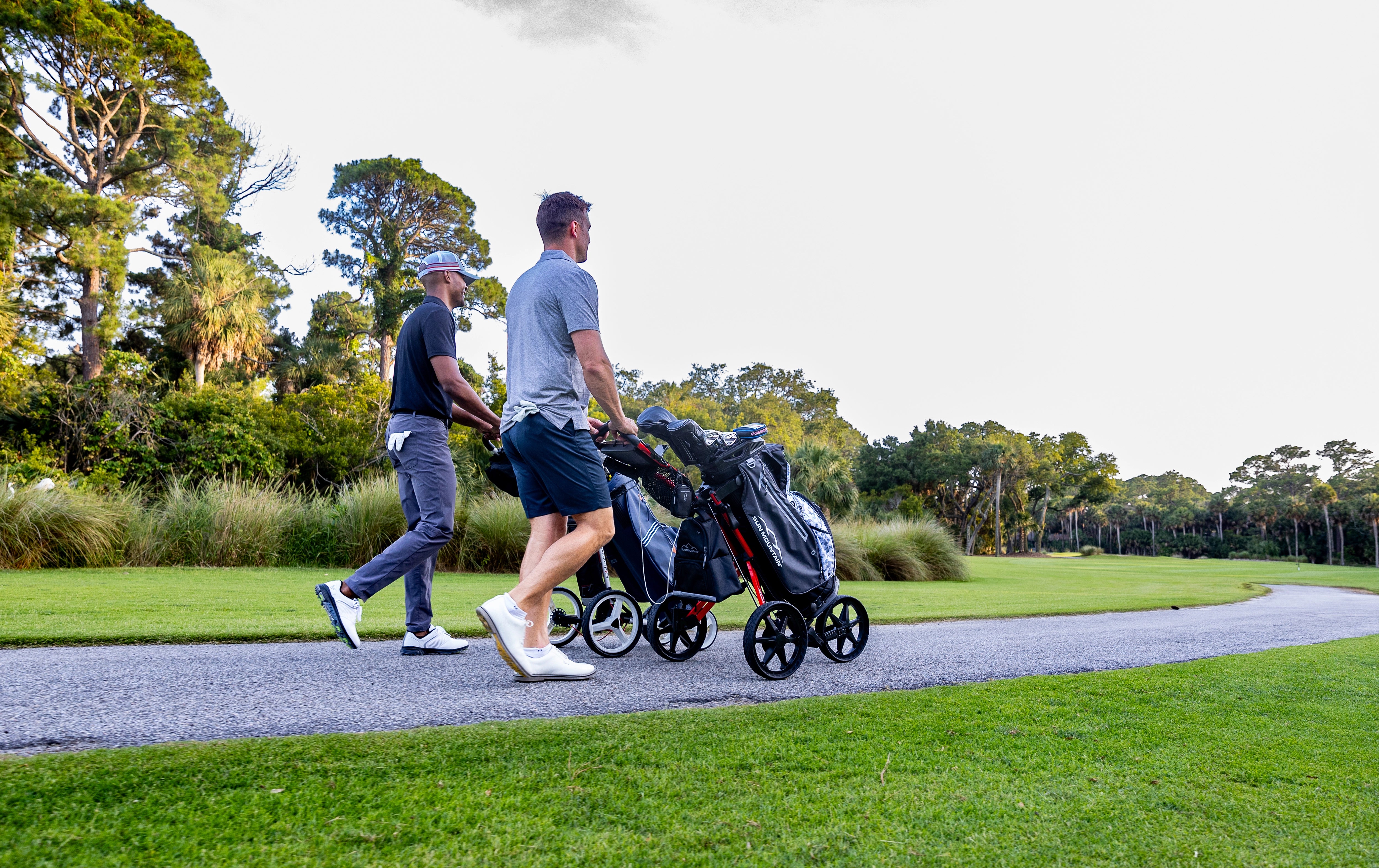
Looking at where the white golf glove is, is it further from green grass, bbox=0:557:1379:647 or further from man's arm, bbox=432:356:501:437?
green grass, bbox=0:557:1379:647

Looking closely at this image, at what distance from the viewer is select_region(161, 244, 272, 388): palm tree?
86.1 ft

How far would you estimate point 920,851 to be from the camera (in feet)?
5.47

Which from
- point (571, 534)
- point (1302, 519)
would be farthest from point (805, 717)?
point (1302, 519)

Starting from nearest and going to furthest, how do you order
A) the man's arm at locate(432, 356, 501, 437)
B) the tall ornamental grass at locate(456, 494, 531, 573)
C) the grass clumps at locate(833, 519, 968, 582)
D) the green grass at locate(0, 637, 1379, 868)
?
the green grass at locate(0, 637, 1379, 868) < the man's arm at locate(432, 356, 501, 437) < the tall ornamental grass at locate(456, 494, 531, 573) < the grass clumps at locate(833, 519, 968, 582)

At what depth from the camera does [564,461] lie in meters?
3.47

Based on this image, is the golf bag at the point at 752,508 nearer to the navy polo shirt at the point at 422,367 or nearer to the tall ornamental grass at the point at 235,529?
the navy polo shirt at the point at 422,367

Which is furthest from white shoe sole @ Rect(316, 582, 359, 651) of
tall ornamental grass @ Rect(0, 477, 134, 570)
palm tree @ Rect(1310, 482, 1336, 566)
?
palm tree @ Rect(1310, 482, 1336, 566)

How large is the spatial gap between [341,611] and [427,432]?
99 cm

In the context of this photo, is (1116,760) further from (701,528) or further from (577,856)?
(701,528)

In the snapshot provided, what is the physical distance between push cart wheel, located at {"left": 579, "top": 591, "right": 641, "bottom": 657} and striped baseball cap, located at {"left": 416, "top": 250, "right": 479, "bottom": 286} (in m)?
1.90

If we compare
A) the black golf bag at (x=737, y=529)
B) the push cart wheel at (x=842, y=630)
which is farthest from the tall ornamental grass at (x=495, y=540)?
the black golf bag at (x=737, y=529)

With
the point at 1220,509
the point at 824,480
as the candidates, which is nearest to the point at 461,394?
the point at 824,480

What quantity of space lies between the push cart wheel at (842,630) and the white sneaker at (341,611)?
228 centimetres

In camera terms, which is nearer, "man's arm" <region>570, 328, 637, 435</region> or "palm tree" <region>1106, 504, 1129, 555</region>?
"man's arm" <region>570, 328, 637, 435</region>
